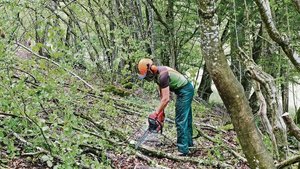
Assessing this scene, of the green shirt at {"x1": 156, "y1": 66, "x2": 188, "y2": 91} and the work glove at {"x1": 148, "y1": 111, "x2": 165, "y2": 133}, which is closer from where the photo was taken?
the work glove at {"x1": 148, "y1": 111, "x2": 165, "y2": 133}

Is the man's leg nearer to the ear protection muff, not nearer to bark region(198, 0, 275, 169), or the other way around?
the ear protection muff

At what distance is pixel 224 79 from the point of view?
3602 mm

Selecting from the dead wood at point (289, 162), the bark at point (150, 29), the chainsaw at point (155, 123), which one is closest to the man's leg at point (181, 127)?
the chainsaw at point (155, 123)

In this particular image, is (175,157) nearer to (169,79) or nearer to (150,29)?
(169,79)

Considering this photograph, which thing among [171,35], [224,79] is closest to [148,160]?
[224,79]

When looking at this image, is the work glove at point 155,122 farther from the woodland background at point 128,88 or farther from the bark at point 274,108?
the bark at point 274,108

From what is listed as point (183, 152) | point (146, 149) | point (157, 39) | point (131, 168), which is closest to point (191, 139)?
point (183, 152)

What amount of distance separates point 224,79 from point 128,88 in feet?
39.2

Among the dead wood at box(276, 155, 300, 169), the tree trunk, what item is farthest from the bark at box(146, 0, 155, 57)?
the dead wood at box(276, 155, 300, 169)

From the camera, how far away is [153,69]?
24.9ft

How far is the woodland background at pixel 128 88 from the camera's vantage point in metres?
3.79

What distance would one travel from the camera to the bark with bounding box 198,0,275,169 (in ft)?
11.8

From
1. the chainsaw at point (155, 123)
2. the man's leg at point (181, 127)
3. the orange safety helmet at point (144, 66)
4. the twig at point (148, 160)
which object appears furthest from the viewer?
the man's leg at point (181, 127)

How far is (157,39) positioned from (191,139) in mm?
7975
